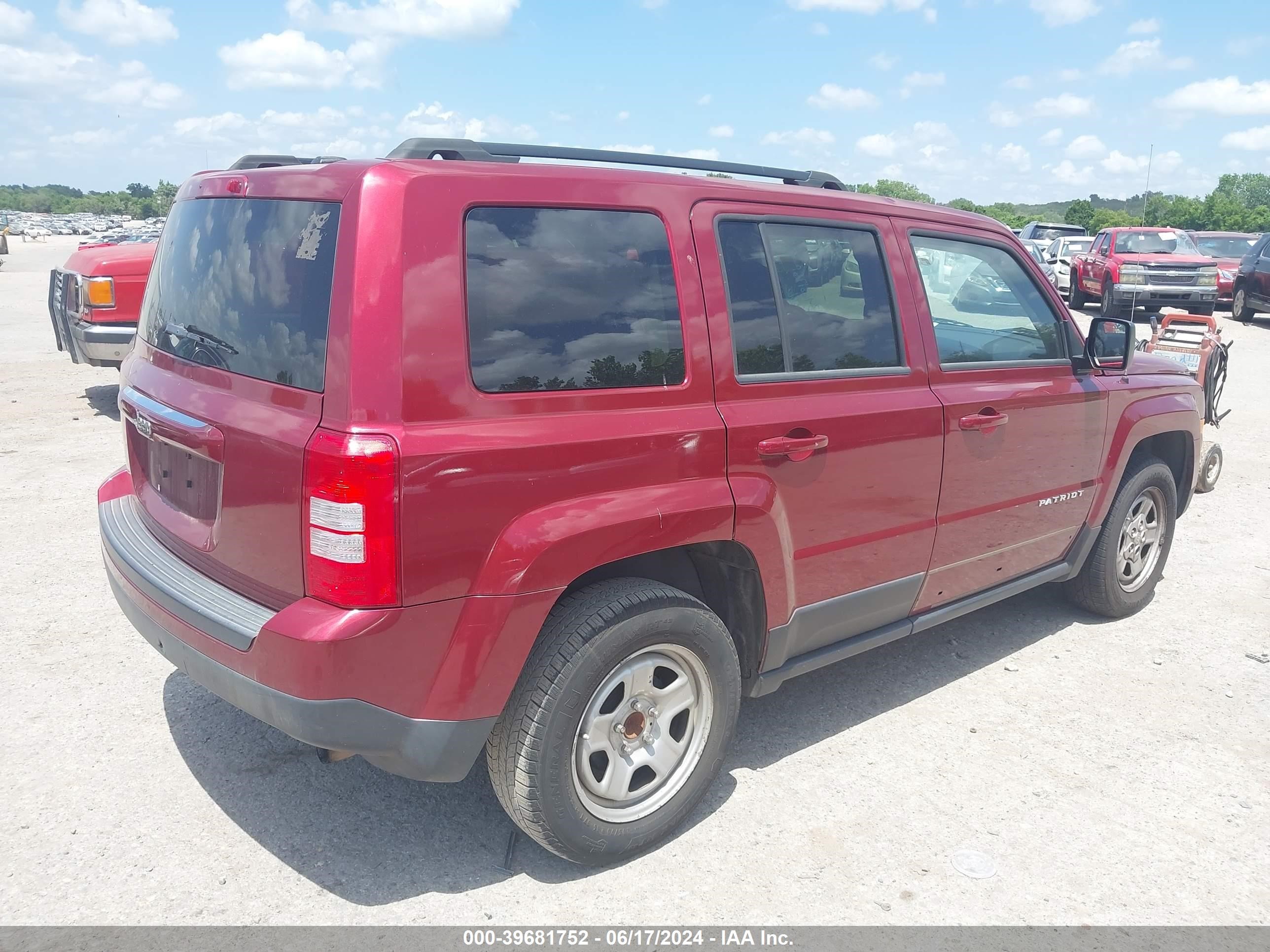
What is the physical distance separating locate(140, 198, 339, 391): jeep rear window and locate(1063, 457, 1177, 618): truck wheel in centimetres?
395

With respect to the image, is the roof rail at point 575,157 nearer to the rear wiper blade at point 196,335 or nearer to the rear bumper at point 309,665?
the rear wiper blade at point 196,335

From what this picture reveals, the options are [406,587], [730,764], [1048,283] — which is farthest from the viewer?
[1048,283]

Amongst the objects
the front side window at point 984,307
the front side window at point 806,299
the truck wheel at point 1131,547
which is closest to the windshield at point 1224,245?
the truck wheel at point 1131,547

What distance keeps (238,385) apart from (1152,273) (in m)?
20.1

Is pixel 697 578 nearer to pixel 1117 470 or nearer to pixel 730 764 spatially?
pixel 730 764

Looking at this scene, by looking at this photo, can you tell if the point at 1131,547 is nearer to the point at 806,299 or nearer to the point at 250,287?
the point at 806,299

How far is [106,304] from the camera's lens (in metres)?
8.60

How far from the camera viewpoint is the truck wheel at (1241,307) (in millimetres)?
19484

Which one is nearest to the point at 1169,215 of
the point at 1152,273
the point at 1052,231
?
the point at 1052,231

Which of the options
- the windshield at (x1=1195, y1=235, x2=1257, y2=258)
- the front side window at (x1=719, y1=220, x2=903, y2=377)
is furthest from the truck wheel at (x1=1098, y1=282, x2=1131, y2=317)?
the front side window at (x1=719, y1=220, x2=903, y2=377)

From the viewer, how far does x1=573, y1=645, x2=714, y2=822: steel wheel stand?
9.54 ft

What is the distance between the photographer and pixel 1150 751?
3791 millimetres
